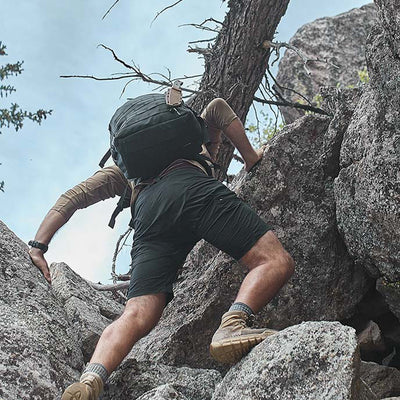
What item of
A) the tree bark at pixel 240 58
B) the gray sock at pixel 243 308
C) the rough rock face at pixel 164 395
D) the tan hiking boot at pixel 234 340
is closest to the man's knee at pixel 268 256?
the gray sock at pixel 243 308

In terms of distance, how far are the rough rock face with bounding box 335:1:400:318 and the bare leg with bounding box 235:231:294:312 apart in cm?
93

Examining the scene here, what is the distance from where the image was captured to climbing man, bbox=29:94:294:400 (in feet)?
15.7

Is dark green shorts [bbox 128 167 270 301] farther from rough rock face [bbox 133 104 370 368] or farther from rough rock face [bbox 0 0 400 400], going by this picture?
rough rock face [bbox 0 0 400 400]

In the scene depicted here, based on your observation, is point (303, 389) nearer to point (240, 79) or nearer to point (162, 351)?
point (162, 351)


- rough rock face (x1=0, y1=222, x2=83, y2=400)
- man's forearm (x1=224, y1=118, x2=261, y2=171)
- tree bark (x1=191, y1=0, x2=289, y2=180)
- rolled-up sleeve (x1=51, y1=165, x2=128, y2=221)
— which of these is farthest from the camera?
tree bark (x1=191, y1=0, x2=289, y2=180)

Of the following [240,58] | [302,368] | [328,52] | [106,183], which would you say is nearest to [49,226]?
[106,183]

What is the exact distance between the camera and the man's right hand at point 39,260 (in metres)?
6.40

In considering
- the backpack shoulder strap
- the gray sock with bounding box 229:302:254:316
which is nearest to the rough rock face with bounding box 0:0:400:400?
the gray sock with bounding box 229:302:254:316

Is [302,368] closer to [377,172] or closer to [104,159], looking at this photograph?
[377,172]

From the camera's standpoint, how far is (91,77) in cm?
833

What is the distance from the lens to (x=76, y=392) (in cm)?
432

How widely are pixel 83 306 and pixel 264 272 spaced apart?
267 cm

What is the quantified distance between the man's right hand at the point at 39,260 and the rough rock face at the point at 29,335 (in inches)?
3.5

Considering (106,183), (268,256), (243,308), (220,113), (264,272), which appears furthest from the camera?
(106,183)
